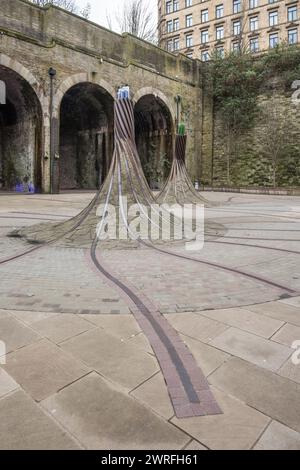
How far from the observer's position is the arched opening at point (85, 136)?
63.2 feet

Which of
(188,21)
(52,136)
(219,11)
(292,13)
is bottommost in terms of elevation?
(52,136)

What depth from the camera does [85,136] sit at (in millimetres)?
22297

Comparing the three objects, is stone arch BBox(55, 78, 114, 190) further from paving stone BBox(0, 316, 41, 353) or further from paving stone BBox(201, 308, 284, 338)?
paving stone BBox(201, 308, 284, 338)

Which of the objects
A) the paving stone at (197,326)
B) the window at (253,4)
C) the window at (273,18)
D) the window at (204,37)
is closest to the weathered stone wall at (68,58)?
the paving stone at (197,326)

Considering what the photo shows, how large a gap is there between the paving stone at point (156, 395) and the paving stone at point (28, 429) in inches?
14.5

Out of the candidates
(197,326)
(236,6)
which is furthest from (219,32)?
(197,326)

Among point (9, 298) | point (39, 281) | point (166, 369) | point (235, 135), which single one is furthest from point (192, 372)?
point (235, 135)

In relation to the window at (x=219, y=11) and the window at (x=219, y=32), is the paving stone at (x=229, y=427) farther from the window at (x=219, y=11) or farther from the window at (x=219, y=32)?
the window at (x=219, y=11)

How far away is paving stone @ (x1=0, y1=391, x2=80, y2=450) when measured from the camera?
1273 mm

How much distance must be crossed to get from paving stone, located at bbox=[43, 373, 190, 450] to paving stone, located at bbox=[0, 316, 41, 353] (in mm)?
582

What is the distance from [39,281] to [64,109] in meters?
20.6

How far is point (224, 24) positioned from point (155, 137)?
2876 cm

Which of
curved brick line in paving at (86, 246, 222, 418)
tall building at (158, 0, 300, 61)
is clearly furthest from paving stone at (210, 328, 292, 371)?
tall building at (158, 0, 300, 61)

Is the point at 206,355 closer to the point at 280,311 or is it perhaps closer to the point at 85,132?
the point at 280,311
